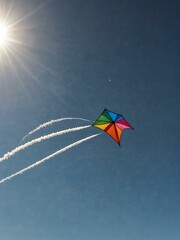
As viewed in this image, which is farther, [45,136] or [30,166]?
[45,136]

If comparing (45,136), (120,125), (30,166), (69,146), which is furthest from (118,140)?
(30,166)

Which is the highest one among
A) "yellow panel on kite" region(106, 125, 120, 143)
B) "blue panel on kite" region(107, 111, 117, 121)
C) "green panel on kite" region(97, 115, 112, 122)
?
"green panel on kite" region(97, 115, 112, 122)

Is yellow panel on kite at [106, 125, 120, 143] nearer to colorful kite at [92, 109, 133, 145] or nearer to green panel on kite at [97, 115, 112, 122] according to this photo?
colorful kite at [92, 109, 133, 145]

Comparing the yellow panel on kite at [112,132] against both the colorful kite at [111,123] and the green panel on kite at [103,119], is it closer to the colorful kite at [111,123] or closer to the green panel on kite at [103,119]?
the colorful kite at [111,123]

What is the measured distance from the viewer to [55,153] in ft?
182

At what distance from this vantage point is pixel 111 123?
216 ft

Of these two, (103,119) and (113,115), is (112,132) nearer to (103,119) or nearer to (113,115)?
(103,119)

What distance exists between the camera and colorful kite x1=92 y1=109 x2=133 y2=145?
63906 mm

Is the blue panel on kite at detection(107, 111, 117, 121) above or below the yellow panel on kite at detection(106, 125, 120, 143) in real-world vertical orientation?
above

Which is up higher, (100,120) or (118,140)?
(100,120)

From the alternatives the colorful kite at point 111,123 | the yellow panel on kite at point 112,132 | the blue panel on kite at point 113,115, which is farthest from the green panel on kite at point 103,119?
the yellow panel on kite at point 112,132

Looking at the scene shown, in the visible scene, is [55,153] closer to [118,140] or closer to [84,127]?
[84,127]

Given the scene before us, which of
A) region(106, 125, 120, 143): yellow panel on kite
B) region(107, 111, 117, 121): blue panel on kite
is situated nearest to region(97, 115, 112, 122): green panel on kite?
region(107, 111, 117, 121): blue panel on kite

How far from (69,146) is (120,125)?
12.5m
